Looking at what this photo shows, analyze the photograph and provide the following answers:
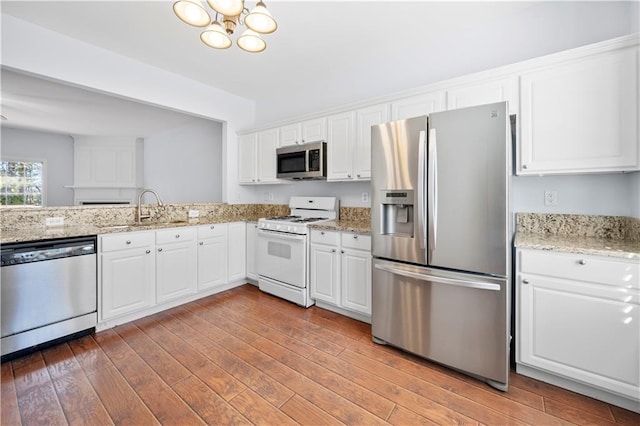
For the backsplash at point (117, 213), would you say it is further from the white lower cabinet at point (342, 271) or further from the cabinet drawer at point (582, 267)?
the cabinet drawer at point (582, 267)

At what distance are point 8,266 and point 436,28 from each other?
160 inches

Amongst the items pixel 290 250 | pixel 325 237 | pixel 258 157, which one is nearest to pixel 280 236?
pixel 290 250

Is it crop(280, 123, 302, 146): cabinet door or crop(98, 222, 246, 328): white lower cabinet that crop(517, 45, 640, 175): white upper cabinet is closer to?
crop(280, 123, 302, 146): cabinet door

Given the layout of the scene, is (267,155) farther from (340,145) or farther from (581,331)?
(581,331)

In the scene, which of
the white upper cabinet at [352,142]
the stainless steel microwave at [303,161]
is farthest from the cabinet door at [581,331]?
the stainless steel microwave at [303,161]

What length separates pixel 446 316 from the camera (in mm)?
1856

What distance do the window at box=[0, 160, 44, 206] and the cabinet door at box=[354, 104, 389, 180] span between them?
6772 millimetres

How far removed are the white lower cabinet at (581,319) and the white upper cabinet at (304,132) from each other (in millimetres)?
2274

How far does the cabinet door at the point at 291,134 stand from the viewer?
336cm

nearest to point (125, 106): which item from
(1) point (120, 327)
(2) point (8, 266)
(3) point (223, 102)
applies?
(3) point (223, 102)

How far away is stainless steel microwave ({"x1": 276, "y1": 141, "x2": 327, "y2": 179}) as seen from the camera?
10.2 ft

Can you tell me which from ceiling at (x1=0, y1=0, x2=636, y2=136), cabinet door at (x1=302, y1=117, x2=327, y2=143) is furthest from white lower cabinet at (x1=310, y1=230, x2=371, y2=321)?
→ ceiling at (x1=0, y1=0, x2=636, y2=136)

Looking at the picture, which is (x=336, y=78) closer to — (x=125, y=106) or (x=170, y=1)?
(x=170, y=1)

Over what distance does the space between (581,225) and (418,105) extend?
159 centimetres
